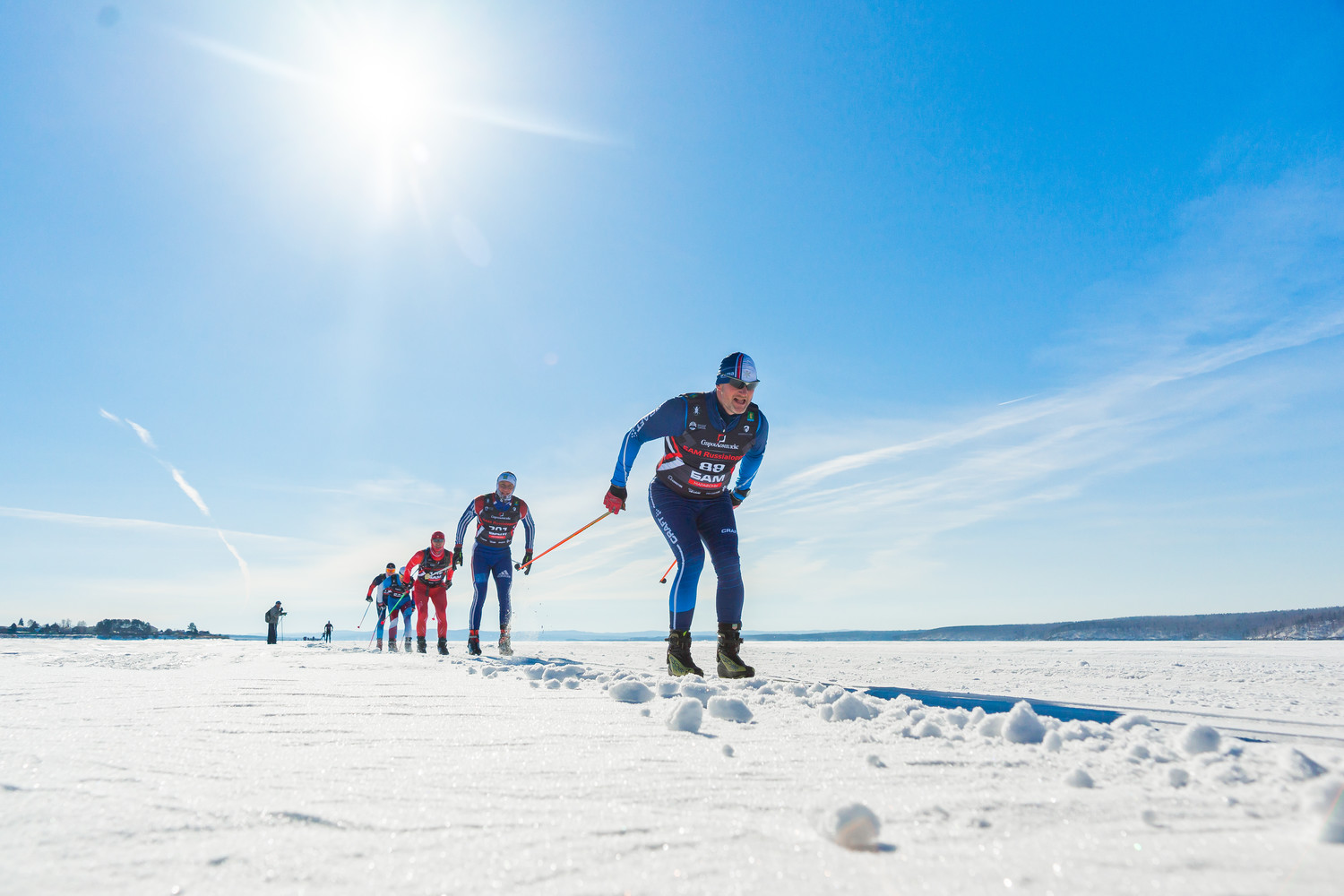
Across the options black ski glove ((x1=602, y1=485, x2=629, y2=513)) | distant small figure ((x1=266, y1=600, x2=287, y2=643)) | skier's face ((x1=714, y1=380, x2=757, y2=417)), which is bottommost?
distant small figure ((x1=266, y1=600, x2=287, y2=643))

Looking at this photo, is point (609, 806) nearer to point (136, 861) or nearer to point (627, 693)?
point (136, 861)

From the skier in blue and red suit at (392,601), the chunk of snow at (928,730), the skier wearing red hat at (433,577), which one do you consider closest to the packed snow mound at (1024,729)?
the chunk of snow at (928,730)

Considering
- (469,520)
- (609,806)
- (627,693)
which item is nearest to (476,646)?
(469,520)

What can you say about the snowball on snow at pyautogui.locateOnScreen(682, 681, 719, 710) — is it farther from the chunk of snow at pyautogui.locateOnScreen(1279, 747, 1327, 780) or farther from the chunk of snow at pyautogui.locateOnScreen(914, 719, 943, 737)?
the chunk of snow at pyautogui.locateOnScreen(1279, 747, 1327, 780)

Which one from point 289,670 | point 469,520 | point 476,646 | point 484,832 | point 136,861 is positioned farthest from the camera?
point 469,520

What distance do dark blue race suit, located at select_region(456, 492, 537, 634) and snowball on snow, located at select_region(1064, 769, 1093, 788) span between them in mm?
8009

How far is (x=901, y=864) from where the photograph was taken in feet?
2.62

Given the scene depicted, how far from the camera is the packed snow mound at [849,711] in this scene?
205cm

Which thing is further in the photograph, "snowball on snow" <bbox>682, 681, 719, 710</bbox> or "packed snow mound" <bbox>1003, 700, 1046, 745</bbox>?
"snowball on snow" <bbox>682, 681, 719, 710</bbox>

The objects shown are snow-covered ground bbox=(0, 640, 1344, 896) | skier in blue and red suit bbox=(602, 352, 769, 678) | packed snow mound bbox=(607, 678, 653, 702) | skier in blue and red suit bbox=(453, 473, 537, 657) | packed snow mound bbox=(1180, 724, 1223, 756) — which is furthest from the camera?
skier in blue and red suit bbox=(453, 473, 537, 657)

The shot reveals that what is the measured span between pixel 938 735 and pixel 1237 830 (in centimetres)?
81

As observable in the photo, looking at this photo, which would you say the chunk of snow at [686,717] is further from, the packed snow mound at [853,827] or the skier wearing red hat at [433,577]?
the skier wearing red hat at [433,577]

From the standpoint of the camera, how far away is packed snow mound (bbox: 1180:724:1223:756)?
1368 mm

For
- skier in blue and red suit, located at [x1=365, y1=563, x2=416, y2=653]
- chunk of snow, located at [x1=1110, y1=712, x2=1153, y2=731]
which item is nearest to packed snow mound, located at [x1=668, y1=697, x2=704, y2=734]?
chunk of snow, located at [x1=1110, y1=712, x2=1153, y2=731]
